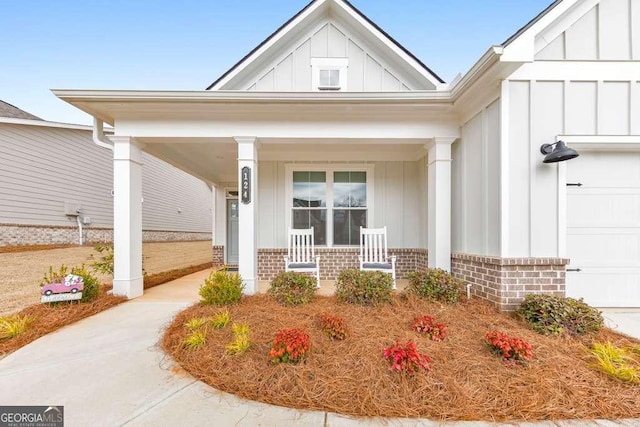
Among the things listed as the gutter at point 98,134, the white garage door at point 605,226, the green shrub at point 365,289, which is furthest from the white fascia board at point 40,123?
the white garage door at point 605,226

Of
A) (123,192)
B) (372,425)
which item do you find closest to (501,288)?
(372,425)

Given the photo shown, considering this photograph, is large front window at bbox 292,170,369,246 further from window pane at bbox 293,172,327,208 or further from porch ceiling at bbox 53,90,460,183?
porch ceiling at bbox 53,90,460,183

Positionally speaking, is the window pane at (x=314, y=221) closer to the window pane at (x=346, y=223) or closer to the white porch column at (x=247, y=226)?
the window pane at (x=346, y=223)

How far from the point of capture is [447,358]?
7.86 feet

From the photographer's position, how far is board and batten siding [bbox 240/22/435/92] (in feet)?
20.5

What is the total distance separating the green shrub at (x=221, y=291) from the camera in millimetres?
3715

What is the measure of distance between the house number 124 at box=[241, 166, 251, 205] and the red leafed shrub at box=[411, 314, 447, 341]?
118 inches

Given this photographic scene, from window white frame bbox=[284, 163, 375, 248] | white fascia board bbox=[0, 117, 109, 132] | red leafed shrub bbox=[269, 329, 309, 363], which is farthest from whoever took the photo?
white fascia board bbox=[0, 117, 109, 132]

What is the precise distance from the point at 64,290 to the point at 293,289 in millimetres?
3139

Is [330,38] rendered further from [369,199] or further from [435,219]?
[435,219]

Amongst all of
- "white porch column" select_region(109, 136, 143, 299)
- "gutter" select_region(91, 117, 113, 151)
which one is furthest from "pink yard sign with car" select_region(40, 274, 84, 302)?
"gutter" select_region(91, 117, 113, 151)

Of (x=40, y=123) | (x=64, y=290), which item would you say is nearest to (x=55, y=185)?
(x=40, y=123)

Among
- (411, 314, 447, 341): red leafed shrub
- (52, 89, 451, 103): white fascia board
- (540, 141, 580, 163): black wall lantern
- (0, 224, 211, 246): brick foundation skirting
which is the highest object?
(52, 89, 451, 103): white fascia board

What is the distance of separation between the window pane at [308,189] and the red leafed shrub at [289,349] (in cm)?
410
